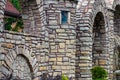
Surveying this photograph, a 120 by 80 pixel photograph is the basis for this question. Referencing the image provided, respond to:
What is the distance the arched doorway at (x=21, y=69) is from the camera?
11.1 meters

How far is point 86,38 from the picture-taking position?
14.6 meters

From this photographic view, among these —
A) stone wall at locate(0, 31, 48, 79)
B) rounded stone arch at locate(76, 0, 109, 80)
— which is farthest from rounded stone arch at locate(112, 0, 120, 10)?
stone wall at locate(0, 31, 48, 79)

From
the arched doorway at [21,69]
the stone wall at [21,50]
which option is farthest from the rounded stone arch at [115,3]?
the arched doorway at [21,69]

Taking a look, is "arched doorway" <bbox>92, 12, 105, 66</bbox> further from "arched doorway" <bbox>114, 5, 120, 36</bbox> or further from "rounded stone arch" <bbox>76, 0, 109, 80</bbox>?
"arched doorway" <bbox>114, 5, 120, 36</bbox>

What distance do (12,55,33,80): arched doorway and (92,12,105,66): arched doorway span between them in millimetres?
5855

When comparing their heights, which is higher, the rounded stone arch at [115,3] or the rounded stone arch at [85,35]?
the rounded stone arch at [115,3]

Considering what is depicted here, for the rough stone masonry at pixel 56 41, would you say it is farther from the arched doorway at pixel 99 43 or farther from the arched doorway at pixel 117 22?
the arched doorway at pixel 117 22

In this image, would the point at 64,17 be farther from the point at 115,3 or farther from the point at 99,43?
the point at 115,3

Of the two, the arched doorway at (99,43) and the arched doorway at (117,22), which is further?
the arched doorway at (117,22)

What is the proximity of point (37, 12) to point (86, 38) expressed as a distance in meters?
2.28

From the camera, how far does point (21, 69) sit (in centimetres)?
1142

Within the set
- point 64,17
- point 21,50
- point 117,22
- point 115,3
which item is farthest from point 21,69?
point 117,22

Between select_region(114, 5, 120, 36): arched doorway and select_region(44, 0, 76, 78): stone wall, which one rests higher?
select_region(114, 5, 120, 36): arched doorway

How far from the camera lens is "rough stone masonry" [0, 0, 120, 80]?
10961mm
